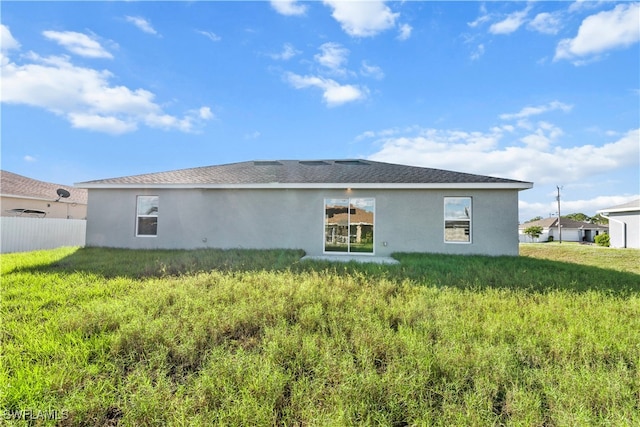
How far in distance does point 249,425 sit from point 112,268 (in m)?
6.64

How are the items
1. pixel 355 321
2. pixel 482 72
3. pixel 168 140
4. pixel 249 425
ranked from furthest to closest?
pixel 168 140 < pixel 482 72 < pixel 355 321 < pixel 249 425

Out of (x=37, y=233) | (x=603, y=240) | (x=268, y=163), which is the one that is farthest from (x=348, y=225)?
(x=603, y=240)

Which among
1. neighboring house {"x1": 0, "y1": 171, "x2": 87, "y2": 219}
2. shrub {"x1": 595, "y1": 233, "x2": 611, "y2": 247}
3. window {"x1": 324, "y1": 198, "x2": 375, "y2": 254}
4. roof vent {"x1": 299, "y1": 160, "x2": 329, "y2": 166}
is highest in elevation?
roof vent {"x1": 299, "y1": 160, "x2": 329, "y2": 166}

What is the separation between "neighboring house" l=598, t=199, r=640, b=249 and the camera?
17.7 meters

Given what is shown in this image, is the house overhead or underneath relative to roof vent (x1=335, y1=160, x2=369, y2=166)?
underneath

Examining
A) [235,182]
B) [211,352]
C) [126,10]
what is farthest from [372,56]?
[211,352]

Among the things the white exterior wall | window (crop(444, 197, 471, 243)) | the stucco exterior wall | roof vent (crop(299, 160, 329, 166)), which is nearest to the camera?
the stucco exterior wall

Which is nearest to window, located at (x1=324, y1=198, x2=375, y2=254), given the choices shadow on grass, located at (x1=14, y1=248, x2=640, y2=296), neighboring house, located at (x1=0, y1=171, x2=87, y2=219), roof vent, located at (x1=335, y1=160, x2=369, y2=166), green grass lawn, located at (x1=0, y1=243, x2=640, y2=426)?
shadow on grass, located at (x1=14, y1=248, x2=640, y2=296)

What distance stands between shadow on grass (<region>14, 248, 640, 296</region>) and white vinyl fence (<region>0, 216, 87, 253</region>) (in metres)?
5.01

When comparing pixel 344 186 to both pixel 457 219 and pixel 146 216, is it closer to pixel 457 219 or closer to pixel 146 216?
pixel 457 219

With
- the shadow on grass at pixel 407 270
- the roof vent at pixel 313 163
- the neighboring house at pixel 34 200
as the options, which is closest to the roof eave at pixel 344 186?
the shadow on grass at pixel 407 270

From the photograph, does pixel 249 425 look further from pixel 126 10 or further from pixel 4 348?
pixel 126 10

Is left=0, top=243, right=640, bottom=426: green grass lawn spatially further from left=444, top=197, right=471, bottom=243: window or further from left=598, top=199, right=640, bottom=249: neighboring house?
left=598, top=199, right=640, bottom=249: neighboring house

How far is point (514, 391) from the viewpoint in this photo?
7.66 feet
